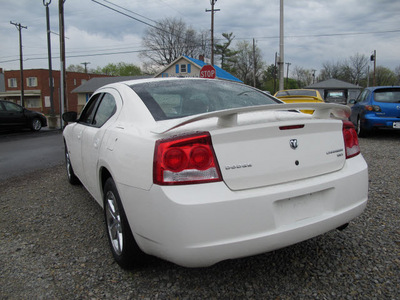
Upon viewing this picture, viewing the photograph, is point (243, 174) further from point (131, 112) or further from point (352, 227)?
point (352, 227)

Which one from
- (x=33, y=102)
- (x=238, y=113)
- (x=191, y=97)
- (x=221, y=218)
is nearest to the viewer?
(x=221, y=218)

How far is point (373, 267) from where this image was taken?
7.80ft

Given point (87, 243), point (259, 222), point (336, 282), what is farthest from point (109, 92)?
point (336, 282)

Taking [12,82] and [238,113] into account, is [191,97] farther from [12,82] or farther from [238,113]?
[12,82]

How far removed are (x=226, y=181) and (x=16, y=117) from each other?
51.0ft

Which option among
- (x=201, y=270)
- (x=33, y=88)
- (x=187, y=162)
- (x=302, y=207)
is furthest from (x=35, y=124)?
(x=33, y=88)

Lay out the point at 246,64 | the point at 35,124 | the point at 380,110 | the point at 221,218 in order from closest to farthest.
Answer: the point at 221,218
the point at 380,110
the point at 35,124
the point at 246,64

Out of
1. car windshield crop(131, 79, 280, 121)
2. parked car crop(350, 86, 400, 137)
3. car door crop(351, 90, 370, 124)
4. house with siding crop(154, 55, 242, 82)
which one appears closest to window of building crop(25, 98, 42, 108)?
house with siding crop(154, 55, 242, 82)

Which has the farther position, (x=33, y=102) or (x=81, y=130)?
(x=33, y=102)

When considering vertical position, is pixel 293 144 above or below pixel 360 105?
below

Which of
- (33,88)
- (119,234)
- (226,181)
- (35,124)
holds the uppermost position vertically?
(33,88)

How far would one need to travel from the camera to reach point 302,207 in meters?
2.03

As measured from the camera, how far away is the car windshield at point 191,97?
2.57m

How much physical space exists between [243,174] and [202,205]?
317 millimetres
